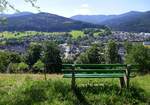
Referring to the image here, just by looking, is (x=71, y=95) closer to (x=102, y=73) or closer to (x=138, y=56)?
(x=102, y=73)

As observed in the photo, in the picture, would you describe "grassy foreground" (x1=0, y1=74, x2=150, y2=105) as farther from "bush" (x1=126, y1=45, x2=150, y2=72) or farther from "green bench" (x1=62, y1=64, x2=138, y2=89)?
"bush" (x1=126, y1=45, x2=150, y2=72)

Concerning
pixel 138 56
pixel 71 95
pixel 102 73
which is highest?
pixel 102 73

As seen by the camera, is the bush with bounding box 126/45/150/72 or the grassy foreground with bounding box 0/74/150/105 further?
the bush with bounding box 126/45/150/72

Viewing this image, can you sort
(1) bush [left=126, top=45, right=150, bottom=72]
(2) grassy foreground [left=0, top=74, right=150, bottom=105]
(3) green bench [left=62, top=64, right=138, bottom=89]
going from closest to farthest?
(2) grassy foreground [left=0, top=74, right=150, bottom=105]
(3) green bench [left=62, top=64, right=138, bottom=89]
(1) bush [left=126, top=45, right=150, bottom=72]

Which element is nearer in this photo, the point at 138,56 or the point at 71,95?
the point at 71,95

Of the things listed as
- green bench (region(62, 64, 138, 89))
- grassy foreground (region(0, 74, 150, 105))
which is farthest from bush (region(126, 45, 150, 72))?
grassy foreground (region(0, 74, 150, 105))

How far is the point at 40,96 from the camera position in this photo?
1252 cm

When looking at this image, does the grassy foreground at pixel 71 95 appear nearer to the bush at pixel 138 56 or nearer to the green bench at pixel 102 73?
the green bench at pixel 102 73

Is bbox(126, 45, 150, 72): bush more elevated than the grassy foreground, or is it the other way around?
the grassy foreground

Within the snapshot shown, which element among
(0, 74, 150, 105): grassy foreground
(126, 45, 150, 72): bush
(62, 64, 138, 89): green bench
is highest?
(62, 64, 138, 89): green bench

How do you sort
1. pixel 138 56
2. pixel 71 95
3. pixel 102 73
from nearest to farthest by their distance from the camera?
pixel 71 95
pixel 102 73
pixel 138 56

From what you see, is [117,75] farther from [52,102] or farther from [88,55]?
[88,55]

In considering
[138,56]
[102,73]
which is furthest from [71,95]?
[138,56]

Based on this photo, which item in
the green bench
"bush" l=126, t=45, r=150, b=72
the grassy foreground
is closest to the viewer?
the grassy foreground
